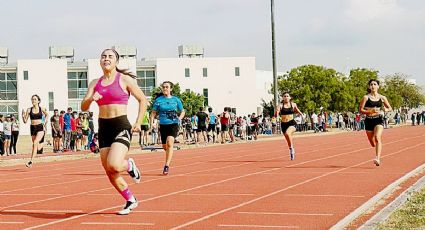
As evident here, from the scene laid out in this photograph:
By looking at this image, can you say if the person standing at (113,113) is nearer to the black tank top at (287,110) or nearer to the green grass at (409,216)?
the green grass at (409,216)

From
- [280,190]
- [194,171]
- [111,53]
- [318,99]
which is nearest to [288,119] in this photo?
[194,171]

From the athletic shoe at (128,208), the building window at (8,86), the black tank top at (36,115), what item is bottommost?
the athletic shoe at (128,208)

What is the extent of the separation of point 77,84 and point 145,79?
824 cm

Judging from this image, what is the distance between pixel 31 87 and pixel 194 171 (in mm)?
74837

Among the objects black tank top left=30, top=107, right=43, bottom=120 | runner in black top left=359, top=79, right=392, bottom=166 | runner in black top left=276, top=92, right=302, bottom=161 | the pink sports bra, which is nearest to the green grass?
the pink sports bra

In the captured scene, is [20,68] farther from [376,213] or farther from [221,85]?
[376,213]

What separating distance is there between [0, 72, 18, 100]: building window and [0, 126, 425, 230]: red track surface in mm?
73844

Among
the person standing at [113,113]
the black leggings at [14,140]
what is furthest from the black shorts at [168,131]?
the black leggings at [14,140]

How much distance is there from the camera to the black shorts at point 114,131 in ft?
28.7

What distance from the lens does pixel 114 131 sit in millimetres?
8766

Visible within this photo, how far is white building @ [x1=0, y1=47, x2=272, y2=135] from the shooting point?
88438mm

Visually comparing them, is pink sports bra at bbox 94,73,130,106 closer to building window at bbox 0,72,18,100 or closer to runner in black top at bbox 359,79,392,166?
runner in black top at bbox 359,79,392,166

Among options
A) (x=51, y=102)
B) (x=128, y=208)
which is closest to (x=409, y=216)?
(x=128, y=208)

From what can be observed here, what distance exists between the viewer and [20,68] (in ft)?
291
